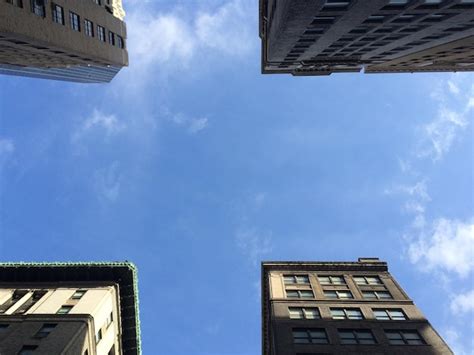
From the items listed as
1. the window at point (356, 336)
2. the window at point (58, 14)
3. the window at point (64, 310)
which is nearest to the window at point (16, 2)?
the window at point (58, 14)

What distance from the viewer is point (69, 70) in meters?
76.9

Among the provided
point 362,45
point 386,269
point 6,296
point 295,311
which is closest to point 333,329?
point 295,311

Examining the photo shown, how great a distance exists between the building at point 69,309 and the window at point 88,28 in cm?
2683

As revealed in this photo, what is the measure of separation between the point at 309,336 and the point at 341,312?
602 centimetres

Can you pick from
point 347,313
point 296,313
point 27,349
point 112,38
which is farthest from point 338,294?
point 112,38

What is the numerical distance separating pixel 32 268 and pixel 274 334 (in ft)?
97.3

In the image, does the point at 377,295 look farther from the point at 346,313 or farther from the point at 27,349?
the point at 27,349

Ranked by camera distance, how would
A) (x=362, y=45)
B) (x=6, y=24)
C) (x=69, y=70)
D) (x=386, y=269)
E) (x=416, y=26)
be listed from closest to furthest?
(x=6, y=24)
(x=416, y=26)
(x=362, y=45)
(x=386, y=269)
(x=69, y=70)

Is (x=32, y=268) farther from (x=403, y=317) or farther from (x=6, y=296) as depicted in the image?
(x=403, y=317)

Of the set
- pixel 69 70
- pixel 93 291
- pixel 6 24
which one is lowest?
pixel 6 24

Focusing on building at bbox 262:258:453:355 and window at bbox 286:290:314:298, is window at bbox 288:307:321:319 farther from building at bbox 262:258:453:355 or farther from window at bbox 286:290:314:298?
window at bbox 286:290:314:298

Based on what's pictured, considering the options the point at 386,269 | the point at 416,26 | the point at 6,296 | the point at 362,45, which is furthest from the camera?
the point at 386,269

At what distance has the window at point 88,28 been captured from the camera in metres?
46.3

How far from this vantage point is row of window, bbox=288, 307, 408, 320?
4316cm
